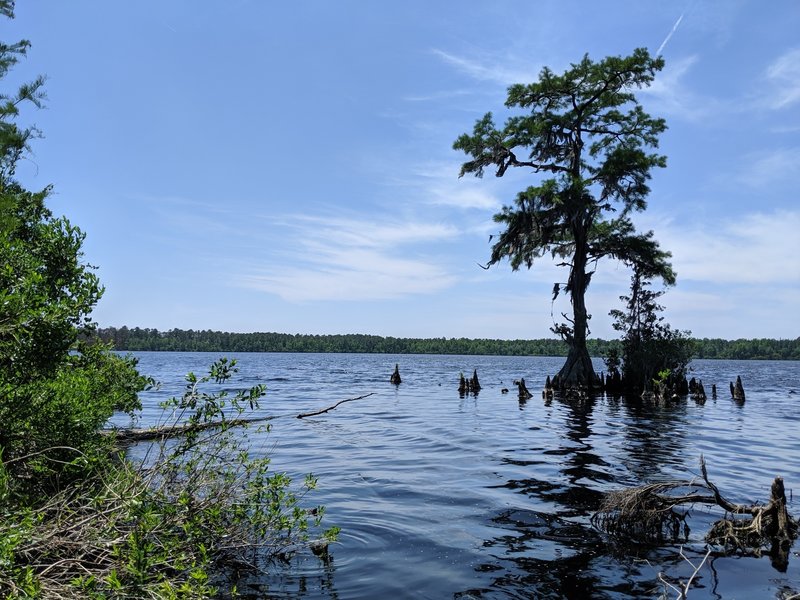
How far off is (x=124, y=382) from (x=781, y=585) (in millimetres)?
14826

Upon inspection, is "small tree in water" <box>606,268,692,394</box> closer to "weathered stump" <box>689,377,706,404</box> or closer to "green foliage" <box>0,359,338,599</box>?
"weathered stump" <box>689,377,706,404</box>

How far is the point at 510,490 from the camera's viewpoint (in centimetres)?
1138

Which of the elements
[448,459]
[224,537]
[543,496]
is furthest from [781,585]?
[448,459]

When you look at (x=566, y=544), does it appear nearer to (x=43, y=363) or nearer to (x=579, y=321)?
(x=43, y=363)

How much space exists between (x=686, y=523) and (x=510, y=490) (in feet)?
11.2

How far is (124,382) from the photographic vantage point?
1537 centimetres

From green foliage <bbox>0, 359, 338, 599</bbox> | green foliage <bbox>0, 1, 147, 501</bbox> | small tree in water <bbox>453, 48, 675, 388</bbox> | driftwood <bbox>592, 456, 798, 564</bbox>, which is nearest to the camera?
green foliage <bbox>0, 359, 338, 599</bbox>

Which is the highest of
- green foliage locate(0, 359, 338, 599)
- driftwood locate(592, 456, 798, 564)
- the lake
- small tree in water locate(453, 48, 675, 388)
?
small tree in water locate(453, 48, 675, 388)

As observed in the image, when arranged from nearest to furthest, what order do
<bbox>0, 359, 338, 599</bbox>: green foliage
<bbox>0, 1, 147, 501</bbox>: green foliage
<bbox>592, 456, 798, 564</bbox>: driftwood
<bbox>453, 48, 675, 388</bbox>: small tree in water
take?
1. <bbox>0, 359, 338, 599</bbox>: green foliage
2. <bbox>0, 1, 147, 501</bbox>: green foliage
3. <bbox>592, 456, 798, 564</bbox>: driftwood
4. <bbox>453, 48, 675, 388</bbox>: small tree in water

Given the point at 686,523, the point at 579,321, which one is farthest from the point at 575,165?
the point at 686,523

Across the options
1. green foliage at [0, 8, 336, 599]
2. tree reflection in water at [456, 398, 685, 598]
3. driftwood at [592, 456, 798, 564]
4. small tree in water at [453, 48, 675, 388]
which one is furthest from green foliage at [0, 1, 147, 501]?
small tree in water at [453, 48, 675, 388]

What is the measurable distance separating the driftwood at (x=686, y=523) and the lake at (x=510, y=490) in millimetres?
282

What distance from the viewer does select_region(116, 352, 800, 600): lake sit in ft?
22.2

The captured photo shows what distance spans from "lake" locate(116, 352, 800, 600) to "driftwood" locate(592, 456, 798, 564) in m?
0.28
